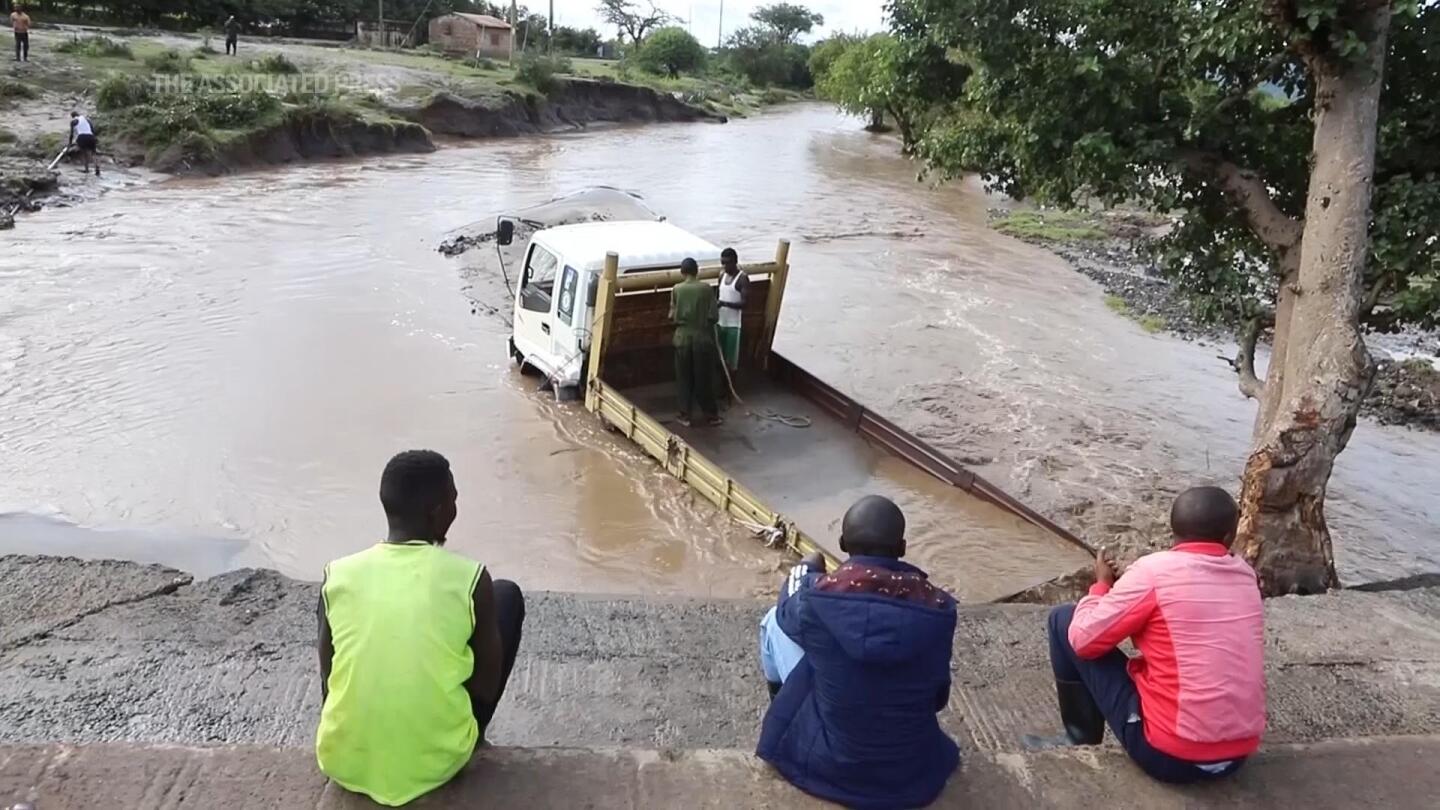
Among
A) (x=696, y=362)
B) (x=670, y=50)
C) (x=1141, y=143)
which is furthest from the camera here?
(x=670, y=50)

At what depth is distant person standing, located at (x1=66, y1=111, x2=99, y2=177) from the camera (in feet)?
78.0

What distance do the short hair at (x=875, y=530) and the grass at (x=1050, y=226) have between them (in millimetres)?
24127

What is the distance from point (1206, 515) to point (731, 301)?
677 centimetres

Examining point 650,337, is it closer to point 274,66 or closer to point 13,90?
point 13,90

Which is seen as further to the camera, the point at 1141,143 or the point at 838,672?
the point at 1141,143

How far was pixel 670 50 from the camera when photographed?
7756 cm

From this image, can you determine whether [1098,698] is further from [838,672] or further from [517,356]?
[517,356]

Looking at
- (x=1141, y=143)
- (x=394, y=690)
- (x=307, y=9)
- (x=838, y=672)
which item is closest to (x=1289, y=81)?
(x=1141, y=143)

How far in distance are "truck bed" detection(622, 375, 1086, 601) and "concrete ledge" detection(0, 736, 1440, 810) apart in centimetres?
402

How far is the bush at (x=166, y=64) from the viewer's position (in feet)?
105

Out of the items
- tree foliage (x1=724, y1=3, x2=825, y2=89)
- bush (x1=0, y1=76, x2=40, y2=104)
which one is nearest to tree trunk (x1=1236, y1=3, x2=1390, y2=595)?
bush (x1=0, y1=76, x2=40, y2=104)

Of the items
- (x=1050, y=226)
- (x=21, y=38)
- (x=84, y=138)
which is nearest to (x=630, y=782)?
(x=84, y=138)

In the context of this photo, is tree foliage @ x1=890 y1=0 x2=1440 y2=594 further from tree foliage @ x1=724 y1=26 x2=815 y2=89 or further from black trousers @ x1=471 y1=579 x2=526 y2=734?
tree foliage @ x1=724 y1=26 x2=815 y2=89

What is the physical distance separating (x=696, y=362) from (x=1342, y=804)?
21.5 feet
